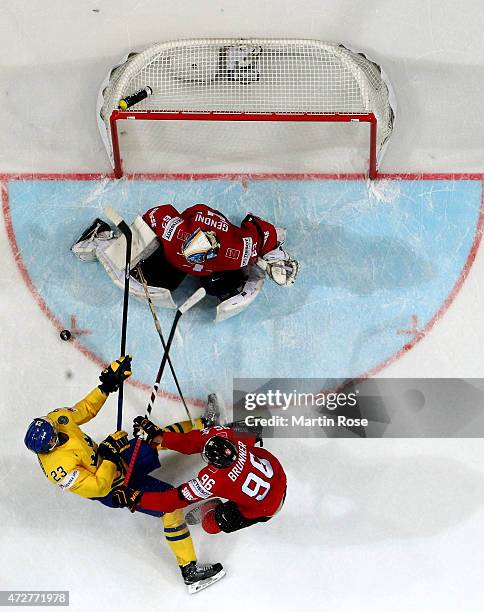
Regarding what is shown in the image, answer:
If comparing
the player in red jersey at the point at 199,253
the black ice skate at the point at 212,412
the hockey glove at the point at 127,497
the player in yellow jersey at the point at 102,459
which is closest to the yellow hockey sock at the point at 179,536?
the player in yellow jersey at the point at 102,459

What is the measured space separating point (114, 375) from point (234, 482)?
33.0 inches

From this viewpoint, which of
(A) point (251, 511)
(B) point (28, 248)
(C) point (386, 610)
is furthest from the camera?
(B) point (28, 248)

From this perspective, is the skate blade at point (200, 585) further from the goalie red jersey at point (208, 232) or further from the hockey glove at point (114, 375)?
the goalie red jersey at point (208, 232)

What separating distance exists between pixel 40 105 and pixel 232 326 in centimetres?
181

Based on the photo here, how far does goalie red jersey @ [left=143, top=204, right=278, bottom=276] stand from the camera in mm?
4848

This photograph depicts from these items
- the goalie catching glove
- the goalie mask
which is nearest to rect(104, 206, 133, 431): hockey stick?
the goalie mask

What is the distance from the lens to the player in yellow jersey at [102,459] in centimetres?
453

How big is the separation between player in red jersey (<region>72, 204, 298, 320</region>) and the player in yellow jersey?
0.58m

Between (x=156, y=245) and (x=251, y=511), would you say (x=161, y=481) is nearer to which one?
(x=251, y=511)

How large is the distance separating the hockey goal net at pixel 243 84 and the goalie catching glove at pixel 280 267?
33.3 inches

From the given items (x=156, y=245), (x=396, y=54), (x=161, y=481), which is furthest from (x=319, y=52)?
(x=161, y=481)

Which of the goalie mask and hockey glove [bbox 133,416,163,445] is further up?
the goalie mask

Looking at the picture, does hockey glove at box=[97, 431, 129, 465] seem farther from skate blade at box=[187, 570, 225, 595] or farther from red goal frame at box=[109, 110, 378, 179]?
red goal frame at box=[109, 110, 378, 179]

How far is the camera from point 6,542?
514cm
